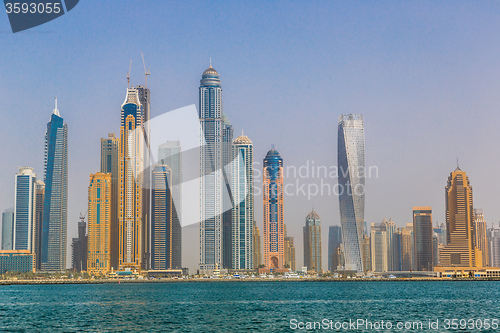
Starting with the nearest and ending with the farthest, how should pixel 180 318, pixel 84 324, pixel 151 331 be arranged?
pixel 151 331 → pixel 84 324 → pixel 180 318

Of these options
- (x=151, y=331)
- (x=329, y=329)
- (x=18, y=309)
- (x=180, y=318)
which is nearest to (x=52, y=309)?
(x=18, y=309)

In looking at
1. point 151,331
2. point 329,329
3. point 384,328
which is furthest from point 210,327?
point 384,328

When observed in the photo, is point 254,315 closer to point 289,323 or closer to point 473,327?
point 289,323

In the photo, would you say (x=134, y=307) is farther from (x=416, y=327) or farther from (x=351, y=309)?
(x=416, y=327)

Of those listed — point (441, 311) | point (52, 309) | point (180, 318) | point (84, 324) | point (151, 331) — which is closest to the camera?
point (151, 331)

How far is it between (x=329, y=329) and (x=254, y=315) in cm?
1723

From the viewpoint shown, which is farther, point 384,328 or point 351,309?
point 351,309

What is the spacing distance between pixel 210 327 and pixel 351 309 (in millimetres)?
28796

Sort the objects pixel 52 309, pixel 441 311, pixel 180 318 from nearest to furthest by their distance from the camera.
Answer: pixel 180 318, pixel 441 311, pixel 52 309

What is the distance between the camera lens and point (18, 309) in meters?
96.3

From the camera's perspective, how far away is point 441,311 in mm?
86125

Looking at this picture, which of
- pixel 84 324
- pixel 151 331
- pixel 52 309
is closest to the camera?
pixel 151 331

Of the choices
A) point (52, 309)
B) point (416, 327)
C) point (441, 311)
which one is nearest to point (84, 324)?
point (52, 309)

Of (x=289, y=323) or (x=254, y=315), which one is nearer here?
(x=289, y=323)
